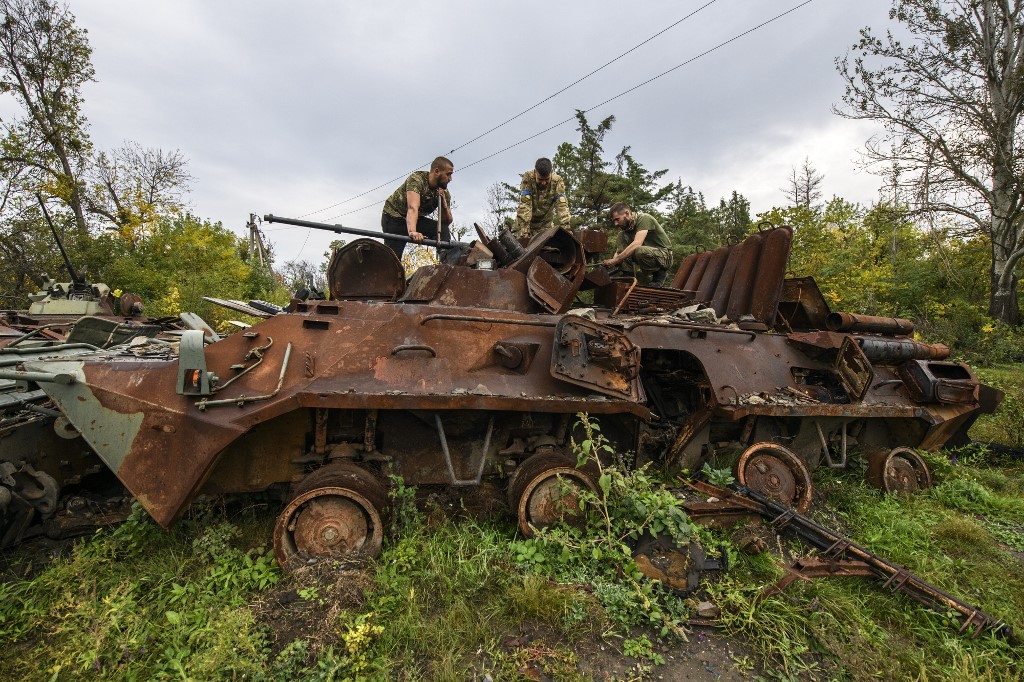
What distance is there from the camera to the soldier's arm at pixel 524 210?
6797mm

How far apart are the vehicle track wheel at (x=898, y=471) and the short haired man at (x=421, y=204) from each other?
5468 mm

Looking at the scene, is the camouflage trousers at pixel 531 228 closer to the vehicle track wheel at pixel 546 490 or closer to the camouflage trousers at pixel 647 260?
the camouflage trousers at pixel 647 260

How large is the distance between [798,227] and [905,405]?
56.9 feet

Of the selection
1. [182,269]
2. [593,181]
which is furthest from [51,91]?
[593,181]

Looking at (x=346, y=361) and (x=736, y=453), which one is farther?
(x=736, y=453)

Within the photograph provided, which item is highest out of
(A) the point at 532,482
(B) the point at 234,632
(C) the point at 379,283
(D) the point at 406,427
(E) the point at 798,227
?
(E) the point at 798,227

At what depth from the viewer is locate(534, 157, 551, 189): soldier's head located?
6.40 meters

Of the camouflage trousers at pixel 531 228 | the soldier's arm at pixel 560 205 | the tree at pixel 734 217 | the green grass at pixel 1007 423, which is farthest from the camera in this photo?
the tree at pixel 734 217

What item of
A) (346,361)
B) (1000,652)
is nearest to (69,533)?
(346,361)

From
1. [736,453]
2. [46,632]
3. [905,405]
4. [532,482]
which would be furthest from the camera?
[905,405]

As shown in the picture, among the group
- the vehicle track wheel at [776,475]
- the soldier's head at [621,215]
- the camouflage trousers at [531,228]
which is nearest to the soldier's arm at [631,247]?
the soldier's head at [621,215]

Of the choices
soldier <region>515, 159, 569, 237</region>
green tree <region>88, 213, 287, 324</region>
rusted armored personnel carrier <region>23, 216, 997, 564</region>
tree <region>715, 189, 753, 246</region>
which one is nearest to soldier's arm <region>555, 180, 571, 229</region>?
soldier <region>515, 159, 569, 237</region>

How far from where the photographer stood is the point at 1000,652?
3150 millimetres

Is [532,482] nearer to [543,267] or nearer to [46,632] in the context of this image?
[543,267]
